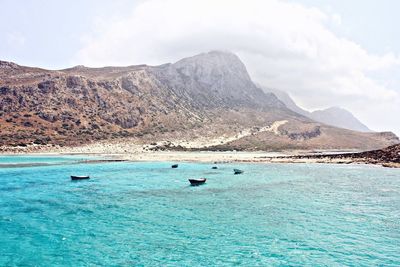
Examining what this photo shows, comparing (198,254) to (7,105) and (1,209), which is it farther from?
(7,105)

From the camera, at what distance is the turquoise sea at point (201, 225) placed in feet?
81.5

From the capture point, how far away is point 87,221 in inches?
1390

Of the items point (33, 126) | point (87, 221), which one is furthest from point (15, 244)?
point (33, 126)

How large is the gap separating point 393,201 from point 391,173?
33.7 metres

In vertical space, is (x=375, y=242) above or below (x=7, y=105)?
below

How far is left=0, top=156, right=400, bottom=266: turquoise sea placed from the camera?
24.8 meters

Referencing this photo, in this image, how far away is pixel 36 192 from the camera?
53375 mm

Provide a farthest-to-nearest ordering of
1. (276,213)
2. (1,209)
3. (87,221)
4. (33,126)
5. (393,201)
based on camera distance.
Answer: (33,126), (393,201), (1,209), (276,213), (87,221)

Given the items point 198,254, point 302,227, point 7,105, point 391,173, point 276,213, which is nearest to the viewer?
point 198,254

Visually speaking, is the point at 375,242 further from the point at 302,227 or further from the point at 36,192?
the point at 36,192

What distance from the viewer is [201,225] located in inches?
1314

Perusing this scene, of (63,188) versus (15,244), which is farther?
(63,188)

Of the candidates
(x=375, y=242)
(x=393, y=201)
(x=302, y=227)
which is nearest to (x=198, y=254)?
(x=302, y=227)

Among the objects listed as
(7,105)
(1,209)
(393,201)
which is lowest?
(1,209)
